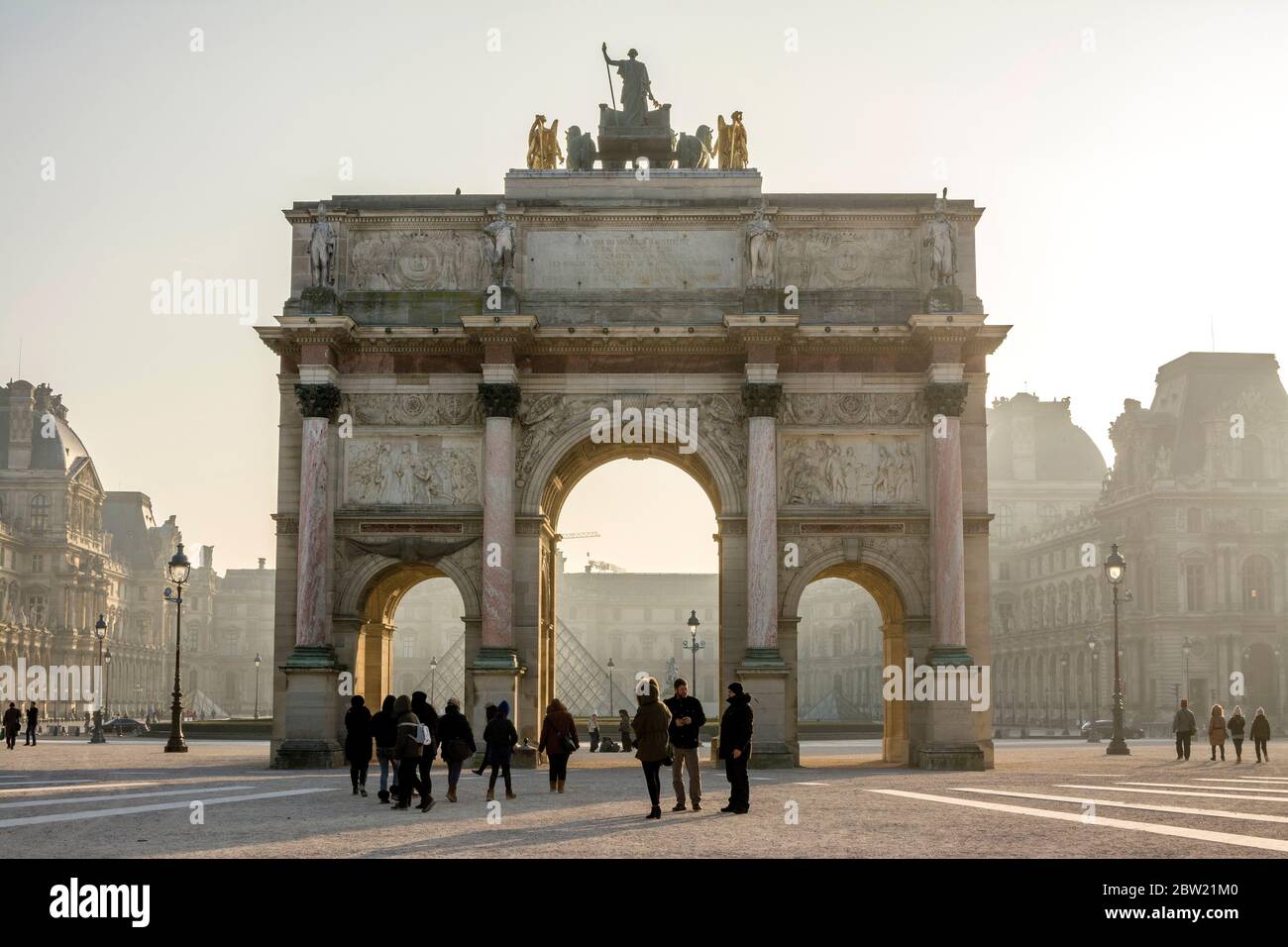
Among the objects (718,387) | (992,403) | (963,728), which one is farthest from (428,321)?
(992,403)

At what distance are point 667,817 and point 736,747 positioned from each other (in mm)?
1474

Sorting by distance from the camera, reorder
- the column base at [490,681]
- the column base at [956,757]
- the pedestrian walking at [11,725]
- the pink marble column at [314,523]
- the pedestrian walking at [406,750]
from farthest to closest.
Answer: the pedestrian walking at [11,725]
the pink marble column at [314,523]
the column base at [490,681]
the column base at [956,757]
the pedestrian walking at [406,750]

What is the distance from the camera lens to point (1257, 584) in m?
83.4

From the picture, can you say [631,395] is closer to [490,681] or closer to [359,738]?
[490,681]

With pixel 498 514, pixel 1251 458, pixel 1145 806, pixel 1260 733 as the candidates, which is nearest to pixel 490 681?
pixel 498 514

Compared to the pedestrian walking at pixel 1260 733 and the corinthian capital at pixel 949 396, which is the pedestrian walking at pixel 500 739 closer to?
the corinthian capital at pixel 949 396

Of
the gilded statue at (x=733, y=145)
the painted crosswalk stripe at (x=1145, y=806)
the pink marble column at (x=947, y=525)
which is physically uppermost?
the gilded statue at (x=733, y=145)

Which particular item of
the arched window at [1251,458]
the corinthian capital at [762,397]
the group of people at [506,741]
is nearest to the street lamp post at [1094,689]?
the arched window at [1251,458]

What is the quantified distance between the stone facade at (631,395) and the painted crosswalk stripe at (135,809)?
9.69m

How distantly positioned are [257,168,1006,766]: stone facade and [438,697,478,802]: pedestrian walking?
1074 centimetres

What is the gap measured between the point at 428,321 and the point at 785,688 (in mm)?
11166

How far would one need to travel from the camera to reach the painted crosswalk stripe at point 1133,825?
46.4 ft

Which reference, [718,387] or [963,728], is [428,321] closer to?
[718,387]

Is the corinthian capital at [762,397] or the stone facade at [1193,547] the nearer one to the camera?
the corinthian capital at [762,397]
